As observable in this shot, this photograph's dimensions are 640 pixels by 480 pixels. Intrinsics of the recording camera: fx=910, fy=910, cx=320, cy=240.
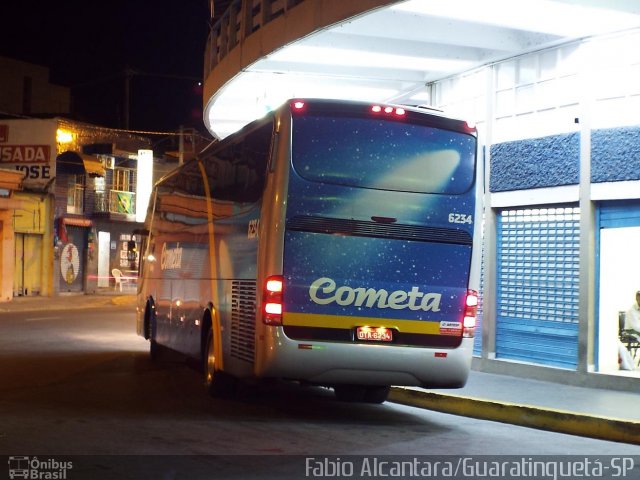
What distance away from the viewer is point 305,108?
402 inches

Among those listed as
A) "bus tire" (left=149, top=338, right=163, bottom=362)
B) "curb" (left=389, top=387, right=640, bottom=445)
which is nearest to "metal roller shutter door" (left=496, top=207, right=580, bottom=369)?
"curb" (left=389, top=387, right=640, bottom=445)

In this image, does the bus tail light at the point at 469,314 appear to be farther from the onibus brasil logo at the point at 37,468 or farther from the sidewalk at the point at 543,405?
the onibus brasil logo at the point at 37,468

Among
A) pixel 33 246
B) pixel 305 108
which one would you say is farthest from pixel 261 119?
pixel 33 246

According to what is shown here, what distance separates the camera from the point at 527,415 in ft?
35.1

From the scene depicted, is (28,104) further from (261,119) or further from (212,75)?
(261,119)

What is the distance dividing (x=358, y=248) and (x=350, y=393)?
321 centimetres

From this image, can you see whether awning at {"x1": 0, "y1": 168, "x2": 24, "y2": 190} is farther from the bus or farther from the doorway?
the doorway

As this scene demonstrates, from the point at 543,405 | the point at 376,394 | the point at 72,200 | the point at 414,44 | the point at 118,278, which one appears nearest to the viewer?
the point at 543,405

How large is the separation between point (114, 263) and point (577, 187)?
36722mm

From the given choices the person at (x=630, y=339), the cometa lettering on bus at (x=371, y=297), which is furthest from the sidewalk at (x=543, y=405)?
the cometa lettering on bus at (x=371, y=297)

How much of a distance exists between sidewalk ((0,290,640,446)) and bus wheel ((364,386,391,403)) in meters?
0.28

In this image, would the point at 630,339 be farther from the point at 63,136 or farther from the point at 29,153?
the point at 63,136

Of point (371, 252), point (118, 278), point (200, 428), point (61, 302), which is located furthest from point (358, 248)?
point (118, 278)

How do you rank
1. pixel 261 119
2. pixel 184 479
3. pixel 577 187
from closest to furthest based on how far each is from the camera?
pixel 184 479
pixel 261 119
pixel 577 187
